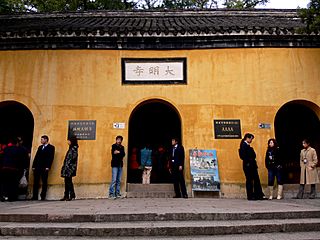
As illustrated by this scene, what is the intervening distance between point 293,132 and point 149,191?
537cm

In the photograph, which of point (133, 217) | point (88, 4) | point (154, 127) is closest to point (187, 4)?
point (88, 4)

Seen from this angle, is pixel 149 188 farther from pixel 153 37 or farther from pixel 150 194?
pixel 153 37

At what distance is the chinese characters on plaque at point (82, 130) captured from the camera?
8.86m

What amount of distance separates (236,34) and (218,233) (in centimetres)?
609

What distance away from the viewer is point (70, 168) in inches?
314

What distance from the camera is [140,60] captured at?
30.6ft

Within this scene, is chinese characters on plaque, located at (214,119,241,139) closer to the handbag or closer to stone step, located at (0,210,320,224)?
stone step, located at (0,210,320,224)

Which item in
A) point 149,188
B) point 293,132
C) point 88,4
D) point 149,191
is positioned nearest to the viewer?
point 149,191

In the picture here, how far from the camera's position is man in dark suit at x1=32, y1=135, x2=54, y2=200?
27.3ft

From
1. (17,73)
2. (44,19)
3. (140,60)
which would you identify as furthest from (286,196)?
(44,19)

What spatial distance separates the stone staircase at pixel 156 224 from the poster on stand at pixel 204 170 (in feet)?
9.36

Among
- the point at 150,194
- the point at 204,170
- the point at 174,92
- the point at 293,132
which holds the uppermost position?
the point at 174,92

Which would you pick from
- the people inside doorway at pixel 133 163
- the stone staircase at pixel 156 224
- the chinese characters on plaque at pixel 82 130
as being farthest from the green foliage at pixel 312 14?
the chinese characters on plaque at pixel 82 130

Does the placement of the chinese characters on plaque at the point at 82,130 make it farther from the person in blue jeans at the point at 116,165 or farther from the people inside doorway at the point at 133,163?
the people inside doorway at the point at 133,163
